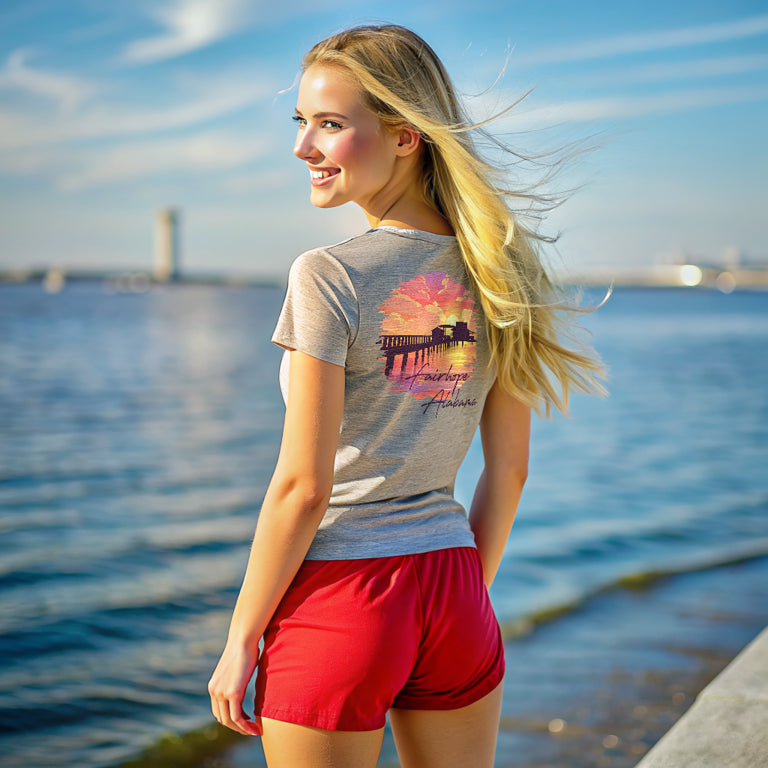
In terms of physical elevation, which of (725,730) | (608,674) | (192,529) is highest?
(725,730)

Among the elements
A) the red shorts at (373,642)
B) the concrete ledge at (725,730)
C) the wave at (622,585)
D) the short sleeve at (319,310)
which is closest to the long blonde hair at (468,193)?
the short sleeve at (319,310)

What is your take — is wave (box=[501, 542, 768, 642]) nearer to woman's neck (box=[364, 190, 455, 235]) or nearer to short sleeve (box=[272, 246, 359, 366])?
woman's neck (box=[364, 190, 455, 235])

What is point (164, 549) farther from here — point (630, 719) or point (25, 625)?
point (630, 719)

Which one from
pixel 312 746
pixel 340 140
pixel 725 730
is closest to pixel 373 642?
pixel 312 746

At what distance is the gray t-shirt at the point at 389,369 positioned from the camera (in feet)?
4.18

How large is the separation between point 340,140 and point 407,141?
0.38ft

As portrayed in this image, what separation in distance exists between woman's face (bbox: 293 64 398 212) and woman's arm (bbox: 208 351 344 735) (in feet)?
1.11

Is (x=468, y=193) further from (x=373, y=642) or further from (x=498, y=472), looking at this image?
(x=373, y=642)

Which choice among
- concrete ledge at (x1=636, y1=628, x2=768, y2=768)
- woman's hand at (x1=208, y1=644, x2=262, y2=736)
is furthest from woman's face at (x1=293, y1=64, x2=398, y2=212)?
concrete ledge at (x1=636, y1=628, x2=768, y2=768)

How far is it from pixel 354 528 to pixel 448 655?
0.25 meters

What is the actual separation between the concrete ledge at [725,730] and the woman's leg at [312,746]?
1.00m

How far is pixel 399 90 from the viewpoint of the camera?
54.5 inches

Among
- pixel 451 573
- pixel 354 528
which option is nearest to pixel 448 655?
pixel 451 573

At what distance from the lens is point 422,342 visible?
4.50 feet
